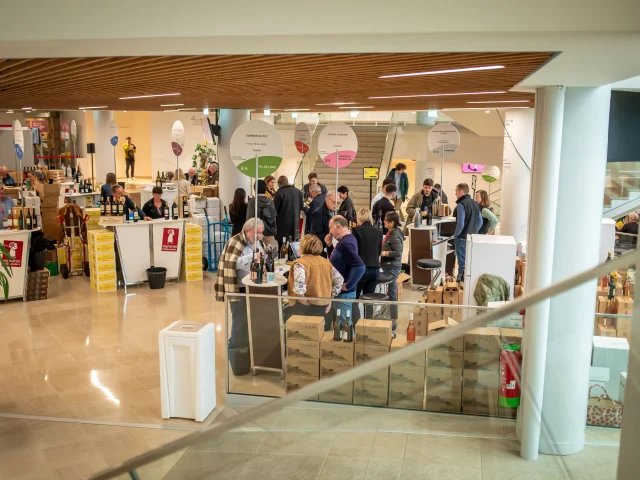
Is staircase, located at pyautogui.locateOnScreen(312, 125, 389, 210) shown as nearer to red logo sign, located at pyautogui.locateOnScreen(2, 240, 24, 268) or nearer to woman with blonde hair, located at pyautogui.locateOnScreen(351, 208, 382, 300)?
red logo sign, located at pyautogui.locateOnScreen(2, 240, 24, 268)

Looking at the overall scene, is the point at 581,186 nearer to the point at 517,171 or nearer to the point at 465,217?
the point at 465,217

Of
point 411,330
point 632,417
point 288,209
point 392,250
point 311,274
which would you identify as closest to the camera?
point 632,417

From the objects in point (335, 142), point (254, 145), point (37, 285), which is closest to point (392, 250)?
point (335, 142)

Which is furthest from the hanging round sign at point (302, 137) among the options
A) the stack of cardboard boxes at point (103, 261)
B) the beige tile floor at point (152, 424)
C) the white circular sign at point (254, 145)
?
the white circular sign at point (254, 145)

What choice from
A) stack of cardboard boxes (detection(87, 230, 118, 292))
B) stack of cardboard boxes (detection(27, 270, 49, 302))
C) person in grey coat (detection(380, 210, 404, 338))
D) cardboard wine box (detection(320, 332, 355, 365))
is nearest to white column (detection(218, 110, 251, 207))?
stack of cardboard boxes (detection(87, 230, 118, 292))

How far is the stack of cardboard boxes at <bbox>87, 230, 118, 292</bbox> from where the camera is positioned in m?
10.2

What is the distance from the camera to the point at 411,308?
5.36 meters

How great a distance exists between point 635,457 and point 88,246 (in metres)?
9.96

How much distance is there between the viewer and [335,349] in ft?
18.6

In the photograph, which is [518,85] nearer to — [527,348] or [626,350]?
[527,348]

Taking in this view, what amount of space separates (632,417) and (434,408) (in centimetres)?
237

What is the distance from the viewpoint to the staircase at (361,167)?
1977 cm

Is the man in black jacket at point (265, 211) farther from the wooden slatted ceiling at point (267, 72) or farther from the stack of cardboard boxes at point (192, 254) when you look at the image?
the wooden slatted ceiling at point (267, 72)

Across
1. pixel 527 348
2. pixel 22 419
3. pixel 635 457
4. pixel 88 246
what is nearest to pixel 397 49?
pixel 527 348
